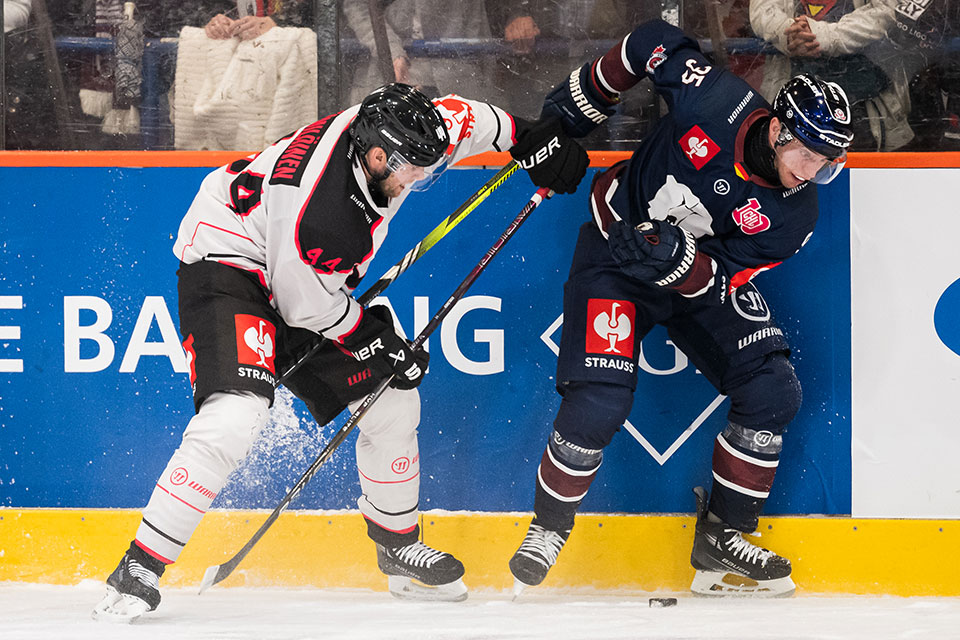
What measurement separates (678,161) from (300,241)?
1004 mm

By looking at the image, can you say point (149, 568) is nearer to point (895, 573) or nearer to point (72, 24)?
point (72, 24)

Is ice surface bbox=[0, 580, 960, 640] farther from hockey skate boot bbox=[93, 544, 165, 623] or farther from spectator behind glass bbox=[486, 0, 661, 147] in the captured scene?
spectator behind glass bbox=[486, 0, 661, 147]

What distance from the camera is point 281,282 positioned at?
236 cm

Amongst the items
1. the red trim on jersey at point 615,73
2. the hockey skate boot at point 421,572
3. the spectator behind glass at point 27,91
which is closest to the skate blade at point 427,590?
the hockey skate boot at point 421,572

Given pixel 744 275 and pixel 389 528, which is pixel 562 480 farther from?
pixel 744 275

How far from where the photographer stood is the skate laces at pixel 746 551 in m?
2.81

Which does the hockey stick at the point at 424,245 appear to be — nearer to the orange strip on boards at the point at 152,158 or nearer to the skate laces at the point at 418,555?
the orange strip on boards at the point at 152,158

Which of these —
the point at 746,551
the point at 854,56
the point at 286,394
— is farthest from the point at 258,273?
the point at 854,56

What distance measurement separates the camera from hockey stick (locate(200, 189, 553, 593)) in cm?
264

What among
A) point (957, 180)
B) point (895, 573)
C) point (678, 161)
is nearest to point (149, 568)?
point (678, 161)

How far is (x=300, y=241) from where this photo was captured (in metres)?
2.28

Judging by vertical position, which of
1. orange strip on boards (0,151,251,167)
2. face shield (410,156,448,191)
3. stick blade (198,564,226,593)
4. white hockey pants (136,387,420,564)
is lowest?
stick blade (198,564,226,593)

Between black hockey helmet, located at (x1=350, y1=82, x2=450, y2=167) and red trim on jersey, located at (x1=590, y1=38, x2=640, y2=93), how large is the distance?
1.88ft

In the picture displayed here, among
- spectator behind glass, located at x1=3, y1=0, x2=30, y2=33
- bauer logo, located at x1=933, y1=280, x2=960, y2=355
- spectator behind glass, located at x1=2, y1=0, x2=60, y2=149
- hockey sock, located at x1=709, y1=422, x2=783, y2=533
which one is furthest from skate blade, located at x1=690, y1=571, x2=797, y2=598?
spectator behind glass, located at x1=3, y1=0, x2=30, y2=33
